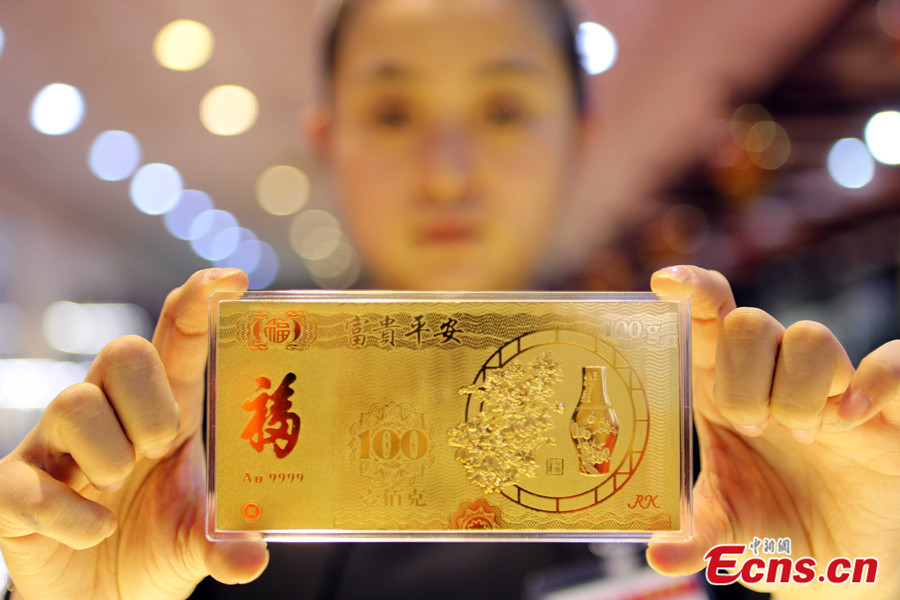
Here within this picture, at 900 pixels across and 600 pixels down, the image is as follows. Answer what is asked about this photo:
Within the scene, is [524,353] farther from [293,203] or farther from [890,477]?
[293,203]

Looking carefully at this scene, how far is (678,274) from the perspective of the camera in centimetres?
66

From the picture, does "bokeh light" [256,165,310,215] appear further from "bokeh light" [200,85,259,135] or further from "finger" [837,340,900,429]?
"finger" [837,340,900,429]

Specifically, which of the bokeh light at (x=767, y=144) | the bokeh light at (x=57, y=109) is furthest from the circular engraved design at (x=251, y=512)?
the bokeh light at (x=767, y=144)

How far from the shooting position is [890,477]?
681 millimetres

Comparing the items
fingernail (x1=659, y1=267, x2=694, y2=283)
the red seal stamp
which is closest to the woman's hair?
fingernail (x1=659, y1=267, x2=694, y2=283)

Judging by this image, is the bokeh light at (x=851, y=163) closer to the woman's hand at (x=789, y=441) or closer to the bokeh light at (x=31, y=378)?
the woman's hand at (x=789, y=441)

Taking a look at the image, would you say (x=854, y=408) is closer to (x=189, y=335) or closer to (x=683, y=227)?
(x=189, y=335)

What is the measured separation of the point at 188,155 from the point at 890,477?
2439mm

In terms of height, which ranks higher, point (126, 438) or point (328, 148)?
point (328, 148)

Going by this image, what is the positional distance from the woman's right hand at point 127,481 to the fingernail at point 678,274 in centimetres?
52

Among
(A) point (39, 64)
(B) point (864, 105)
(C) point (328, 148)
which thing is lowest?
(C) point (328, 148)

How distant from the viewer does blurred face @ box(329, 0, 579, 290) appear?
97cm

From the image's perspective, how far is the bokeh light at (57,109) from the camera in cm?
181

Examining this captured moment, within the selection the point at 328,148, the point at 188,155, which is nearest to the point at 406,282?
the point at 328,148
